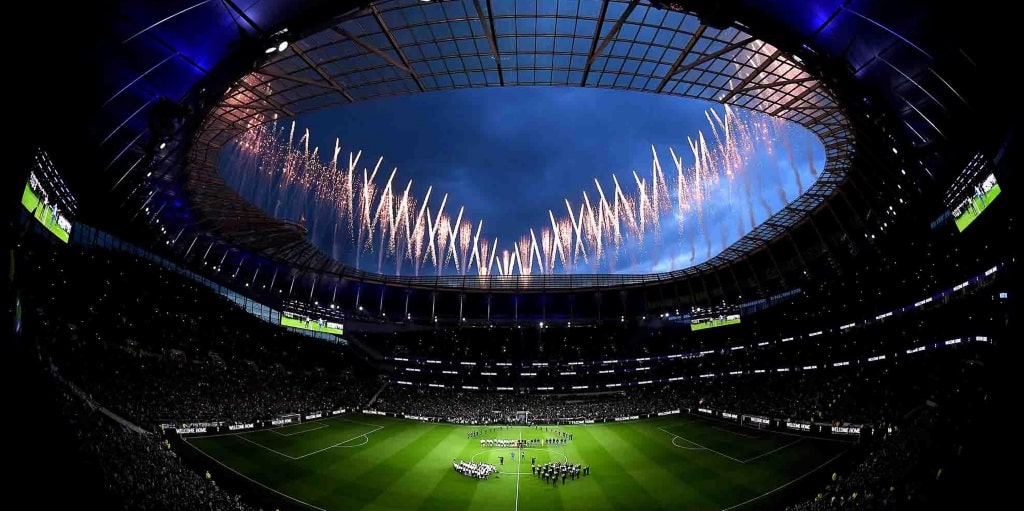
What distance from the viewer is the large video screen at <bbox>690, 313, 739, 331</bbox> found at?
77938 mm

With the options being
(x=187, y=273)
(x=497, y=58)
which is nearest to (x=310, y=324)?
(x=187, y=273)

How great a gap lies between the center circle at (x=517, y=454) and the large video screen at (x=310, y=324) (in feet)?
154

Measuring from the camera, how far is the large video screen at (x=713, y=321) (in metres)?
77.9

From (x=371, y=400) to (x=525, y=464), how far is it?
135 feet

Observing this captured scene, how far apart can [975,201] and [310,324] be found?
8170cm

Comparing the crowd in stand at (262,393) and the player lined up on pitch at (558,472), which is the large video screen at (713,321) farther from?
the player lined up on pitch at (558,472)

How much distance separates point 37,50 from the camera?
1172 cm

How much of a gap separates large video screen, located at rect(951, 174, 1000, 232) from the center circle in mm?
32775

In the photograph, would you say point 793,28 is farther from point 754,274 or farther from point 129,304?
point 129,304

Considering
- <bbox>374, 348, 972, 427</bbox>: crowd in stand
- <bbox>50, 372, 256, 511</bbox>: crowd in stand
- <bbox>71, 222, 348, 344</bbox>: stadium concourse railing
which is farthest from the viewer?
<bbox>71, 222, 348, 344</bbox>: stadium concourse railing

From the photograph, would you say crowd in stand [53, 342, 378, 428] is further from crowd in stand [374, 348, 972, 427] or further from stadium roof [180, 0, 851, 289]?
stadium roof [180, 0, 851, 289]

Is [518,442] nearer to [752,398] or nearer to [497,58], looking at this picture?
[752,398]

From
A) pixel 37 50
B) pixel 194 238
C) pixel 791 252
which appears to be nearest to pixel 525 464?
pixel 37 50

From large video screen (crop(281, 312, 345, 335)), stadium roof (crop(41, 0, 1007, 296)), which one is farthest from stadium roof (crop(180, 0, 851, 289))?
large video screen (crop(281, 312, 345, 335))
